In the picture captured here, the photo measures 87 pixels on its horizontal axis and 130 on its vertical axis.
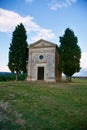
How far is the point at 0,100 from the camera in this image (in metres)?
11.8

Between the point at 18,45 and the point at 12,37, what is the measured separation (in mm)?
2264

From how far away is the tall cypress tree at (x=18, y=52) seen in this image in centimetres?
3281

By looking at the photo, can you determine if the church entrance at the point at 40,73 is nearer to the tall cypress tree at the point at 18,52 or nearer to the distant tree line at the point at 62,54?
the distant tree line at the point at 62,54

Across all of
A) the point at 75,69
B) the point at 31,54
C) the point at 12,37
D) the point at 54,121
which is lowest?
the point at 54,121

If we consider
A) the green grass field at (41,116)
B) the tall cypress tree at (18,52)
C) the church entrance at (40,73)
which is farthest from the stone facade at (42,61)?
the green grass field at (41,116)

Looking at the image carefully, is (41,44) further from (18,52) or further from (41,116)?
(41,116)

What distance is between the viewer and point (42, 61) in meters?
32.6

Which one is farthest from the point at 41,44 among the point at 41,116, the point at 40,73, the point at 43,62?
the point at 41,116

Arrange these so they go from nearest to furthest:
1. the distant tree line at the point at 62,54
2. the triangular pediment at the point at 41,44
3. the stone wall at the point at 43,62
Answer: the stone wall at the point at 43,62 → the distant tree line at the point at 62,54 → the triangular pediment at the point at 41,44

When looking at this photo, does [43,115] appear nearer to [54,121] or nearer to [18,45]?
[54,121]

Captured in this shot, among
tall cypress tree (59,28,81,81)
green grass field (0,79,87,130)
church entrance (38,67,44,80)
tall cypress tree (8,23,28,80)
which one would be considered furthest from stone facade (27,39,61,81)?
green grass field (0,79,87,130)

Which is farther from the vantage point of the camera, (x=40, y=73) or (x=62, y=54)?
(x=40, y=73)

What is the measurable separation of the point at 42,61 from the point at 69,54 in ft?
14.3

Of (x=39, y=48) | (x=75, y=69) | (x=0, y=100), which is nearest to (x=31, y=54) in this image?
(x=39, y=48)
